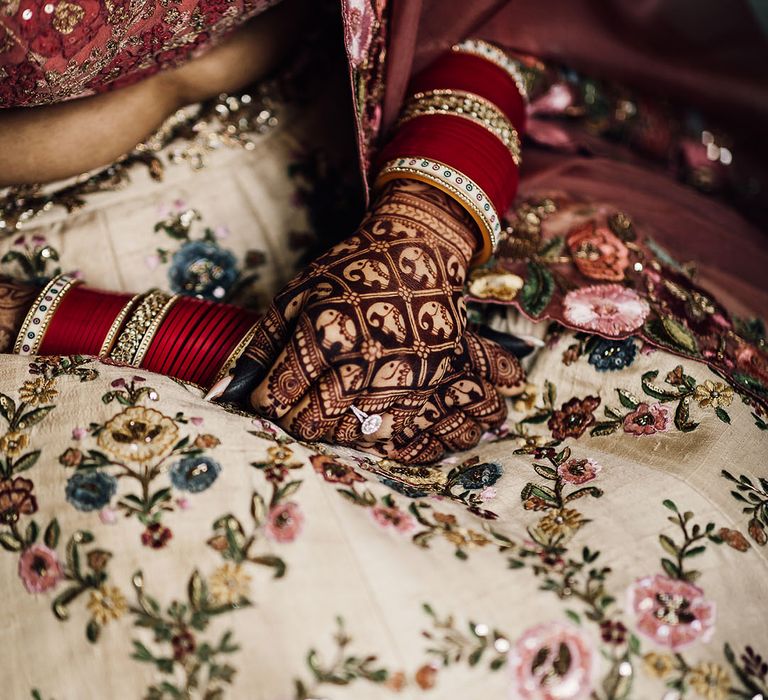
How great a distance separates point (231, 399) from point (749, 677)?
46 cm

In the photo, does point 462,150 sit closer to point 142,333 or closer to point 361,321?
point 361,321

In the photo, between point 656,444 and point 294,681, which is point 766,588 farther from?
point 294,681

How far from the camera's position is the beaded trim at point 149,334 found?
2.35ft

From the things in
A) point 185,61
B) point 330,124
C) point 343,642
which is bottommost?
point 343,642

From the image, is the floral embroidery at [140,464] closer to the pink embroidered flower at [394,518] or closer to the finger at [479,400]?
the pink embroidered flower at [394,518]

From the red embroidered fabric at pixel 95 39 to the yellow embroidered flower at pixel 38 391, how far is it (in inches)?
11.2

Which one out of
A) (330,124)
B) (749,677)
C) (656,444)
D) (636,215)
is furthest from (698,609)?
(330,124)

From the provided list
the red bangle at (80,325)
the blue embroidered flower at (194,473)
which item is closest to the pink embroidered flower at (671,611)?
the blue embroidered flower at (194,473)

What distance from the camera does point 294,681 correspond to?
0.47m

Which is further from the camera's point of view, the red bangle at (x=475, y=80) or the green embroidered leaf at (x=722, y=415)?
the red bangle at (x=475, y=80)

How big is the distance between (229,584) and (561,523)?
0.27 meters

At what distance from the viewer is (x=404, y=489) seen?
0.61 m

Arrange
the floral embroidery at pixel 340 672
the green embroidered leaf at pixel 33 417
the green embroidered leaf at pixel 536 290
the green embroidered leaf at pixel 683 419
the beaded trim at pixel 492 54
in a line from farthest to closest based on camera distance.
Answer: the beaded trim at pixel 492 54, the green embroidered leaf at pixel 536 290, the green embroidered leaf at pixel 683 419, the green embroidered leaf at pixel 33 417, the floral embroidery at pixel 340 672

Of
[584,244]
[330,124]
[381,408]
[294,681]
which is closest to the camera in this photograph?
[294,681]
